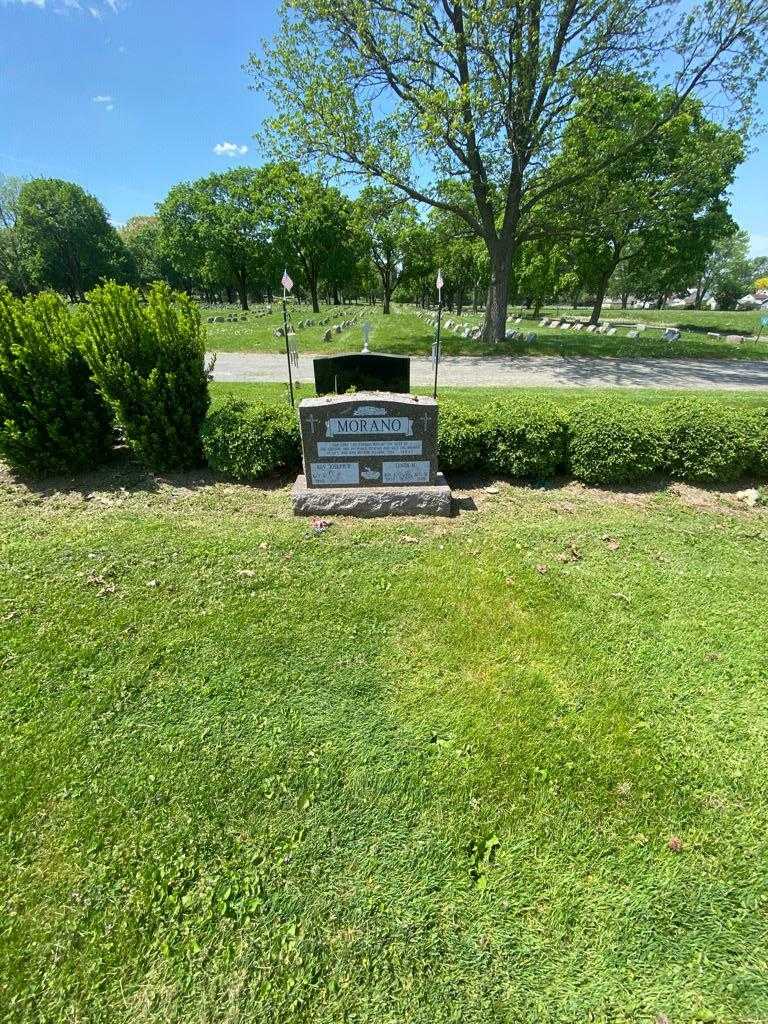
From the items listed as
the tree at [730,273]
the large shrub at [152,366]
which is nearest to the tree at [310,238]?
the large shrub at [152,366]

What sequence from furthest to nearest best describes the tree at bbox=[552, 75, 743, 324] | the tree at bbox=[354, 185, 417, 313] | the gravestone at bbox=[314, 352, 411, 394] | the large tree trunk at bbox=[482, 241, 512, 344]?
1. the large tree trunk at bbox=[482, 241, 512, 344]
2. the tree at bbox=[354, 185, 417, 313]
3. the tree at bbox=[552, 75, 743, 324]
4. the gravestone at bbox=[314, 352, 411, 394]

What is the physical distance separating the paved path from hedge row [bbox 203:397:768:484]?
19.2 ft

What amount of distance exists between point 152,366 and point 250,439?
1445 mm

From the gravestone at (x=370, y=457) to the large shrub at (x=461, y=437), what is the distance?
504 mm

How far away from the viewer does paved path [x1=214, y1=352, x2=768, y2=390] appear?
1178 cm

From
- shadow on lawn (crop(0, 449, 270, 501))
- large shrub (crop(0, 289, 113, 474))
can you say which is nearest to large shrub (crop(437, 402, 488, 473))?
shadow on lawn (crop(0, 449, 270, 501))

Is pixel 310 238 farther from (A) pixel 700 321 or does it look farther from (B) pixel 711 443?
(B) pixel 711 443

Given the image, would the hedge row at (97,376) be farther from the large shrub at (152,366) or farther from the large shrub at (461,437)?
the large shrub at (461,437)

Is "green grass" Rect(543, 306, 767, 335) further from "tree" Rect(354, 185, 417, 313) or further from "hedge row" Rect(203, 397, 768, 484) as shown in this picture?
"hedge row" Rect(203, 397, 768, 484)

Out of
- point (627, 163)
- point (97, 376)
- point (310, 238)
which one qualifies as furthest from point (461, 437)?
point (310, 238)

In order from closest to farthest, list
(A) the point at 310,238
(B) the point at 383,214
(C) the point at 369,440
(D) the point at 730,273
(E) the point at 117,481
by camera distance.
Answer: (C) the point at 369,440, (E) the point at 117,481, (B) the point at 383,214, (A) the point at 310,238, (D) the point at 730,273

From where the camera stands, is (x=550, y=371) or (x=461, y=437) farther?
(x=550, y=371)

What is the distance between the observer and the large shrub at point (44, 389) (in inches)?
208

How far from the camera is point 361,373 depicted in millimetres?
6184
